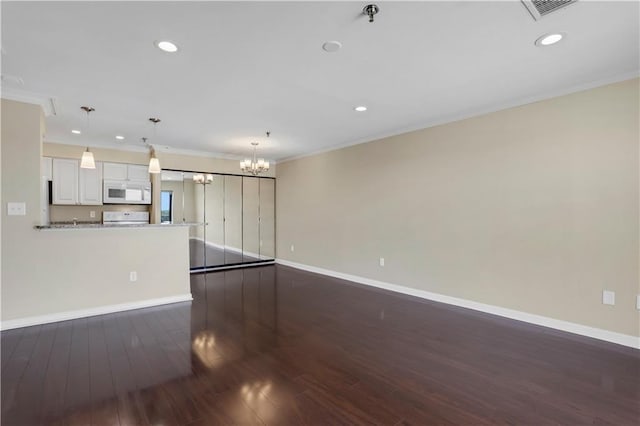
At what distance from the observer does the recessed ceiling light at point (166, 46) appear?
2329mm

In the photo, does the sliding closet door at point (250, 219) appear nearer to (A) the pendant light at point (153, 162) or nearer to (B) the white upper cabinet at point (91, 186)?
(A) the pendant light at point (153, 162)

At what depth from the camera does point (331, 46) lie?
238 cm

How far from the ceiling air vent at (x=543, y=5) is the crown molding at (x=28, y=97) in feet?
15.3

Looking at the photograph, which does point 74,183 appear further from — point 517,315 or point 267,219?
point 517,315

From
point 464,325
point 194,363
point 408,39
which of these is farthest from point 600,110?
point 194,363

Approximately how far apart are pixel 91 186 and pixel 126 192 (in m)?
0.57

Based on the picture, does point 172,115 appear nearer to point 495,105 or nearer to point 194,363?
point 194,363

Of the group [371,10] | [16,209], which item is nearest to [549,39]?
[371,10]

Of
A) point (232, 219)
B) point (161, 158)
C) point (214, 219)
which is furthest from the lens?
point (232, 219)

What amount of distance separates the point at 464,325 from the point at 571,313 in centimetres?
109

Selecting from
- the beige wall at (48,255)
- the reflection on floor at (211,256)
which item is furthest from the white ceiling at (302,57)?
the reflection on floor at (211,256)

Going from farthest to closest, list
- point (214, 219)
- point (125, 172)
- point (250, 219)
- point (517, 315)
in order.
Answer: point (250, 219) < point (214, 219) < point (125, 172) < point (517, 315)

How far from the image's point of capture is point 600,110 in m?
3.08

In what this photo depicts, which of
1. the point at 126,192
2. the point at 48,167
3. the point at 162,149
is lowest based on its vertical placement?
the point at 126,192
